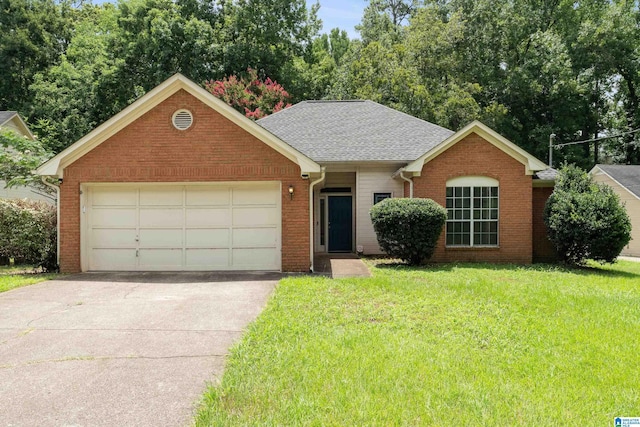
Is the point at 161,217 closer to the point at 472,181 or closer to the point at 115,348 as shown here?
the point at 115,348

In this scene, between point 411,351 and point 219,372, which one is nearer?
point 219,372

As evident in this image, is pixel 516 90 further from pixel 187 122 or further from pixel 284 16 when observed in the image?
pixel 187 122

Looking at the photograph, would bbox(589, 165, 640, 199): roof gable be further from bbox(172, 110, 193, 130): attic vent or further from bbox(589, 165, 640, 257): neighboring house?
bbox(172, 110, 193, 130): attic vent

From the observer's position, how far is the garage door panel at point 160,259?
12008 millimetres

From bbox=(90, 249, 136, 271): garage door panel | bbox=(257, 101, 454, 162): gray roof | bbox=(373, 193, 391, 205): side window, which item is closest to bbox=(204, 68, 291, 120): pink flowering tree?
bbox=(257, 101, 454, 162): gray roof

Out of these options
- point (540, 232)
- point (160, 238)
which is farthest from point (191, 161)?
point (540, 232)

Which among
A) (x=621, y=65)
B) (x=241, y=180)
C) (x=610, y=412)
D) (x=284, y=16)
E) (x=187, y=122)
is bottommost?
(x=610, y=412)

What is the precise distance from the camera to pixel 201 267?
475 inches

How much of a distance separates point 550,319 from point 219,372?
4988mm

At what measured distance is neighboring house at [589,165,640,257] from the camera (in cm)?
2247

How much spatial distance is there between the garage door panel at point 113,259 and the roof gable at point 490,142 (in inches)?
331

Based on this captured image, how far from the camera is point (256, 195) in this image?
11.9m

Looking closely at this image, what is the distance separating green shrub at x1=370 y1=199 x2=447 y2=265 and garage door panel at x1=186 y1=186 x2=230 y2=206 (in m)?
4.24

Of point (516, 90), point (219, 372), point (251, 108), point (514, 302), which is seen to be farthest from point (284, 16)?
point (219, 372)
